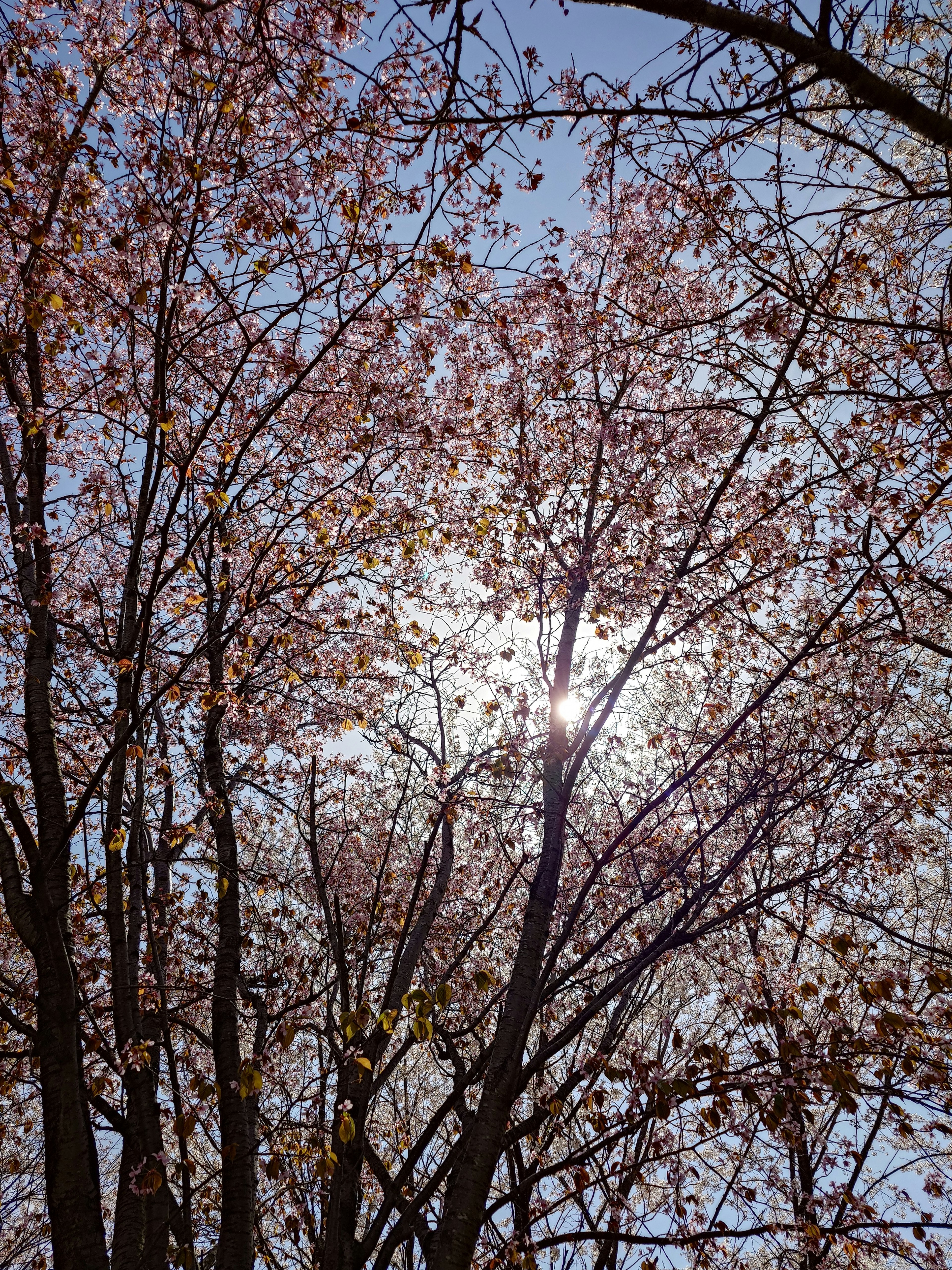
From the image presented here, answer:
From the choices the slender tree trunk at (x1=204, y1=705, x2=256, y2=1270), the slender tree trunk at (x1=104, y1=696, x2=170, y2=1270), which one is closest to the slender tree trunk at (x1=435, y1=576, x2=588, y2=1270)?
the slender tree trunk at (x1=204, y1=705, x2=256, y2=1270)

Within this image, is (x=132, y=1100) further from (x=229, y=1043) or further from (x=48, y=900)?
(x=48, y=900)

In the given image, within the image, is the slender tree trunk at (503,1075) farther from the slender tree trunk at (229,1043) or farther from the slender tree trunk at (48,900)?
the slender tree trunk at (48,900)

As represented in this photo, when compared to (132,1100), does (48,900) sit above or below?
above

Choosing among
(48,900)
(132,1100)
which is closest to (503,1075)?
(132,1100)

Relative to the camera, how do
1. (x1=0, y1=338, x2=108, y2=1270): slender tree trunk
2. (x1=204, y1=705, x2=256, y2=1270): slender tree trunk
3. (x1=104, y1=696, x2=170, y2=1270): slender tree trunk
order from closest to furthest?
→ (x1=0, y1=338, x2=108, y2=1270): slender tree trunk < (x1=104, y1=696, x2=170, y2=1270): slender tree trunk < (x1=204, y1=705, x2=256, y2=1270): slender tree trunk

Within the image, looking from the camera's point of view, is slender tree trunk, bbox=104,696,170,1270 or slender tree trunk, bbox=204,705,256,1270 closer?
slender tree trunk, bbox=104,696,170,1270

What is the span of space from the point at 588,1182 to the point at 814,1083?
1641 mm

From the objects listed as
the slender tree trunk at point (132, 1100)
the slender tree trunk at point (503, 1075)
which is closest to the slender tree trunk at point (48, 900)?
the slender tree trunk at point (132, 1100)

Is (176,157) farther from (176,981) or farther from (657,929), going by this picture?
(657,929)

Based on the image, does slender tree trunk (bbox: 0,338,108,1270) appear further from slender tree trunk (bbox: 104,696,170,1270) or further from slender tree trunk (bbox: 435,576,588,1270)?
slender tree trunk (bbox: 435,576,588,1270)

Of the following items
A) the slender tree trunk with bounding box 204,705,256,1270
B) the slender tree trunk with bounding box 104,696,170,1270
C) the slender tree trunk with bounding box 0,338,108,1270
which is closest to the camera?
the slender tree trunk with bounding box 0,338,108,1270

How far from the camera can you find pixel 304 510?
591 cm

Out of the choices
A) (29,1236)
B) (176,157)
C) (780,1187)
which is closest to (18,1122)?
(29,1236)

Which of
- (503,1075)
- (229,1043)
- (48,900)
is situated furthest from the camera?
(229,1043)
